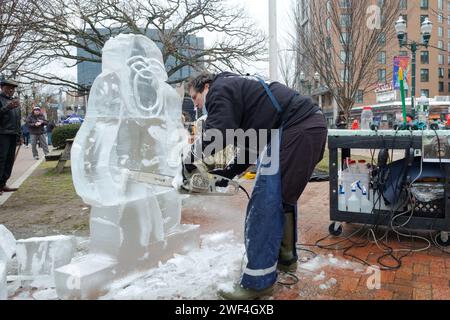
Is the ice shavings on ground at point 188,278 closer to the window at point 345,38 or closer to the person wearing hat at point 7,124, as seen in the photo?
the person wearing hat at point 7,124

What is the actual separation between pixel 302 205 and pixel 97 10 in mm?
11013

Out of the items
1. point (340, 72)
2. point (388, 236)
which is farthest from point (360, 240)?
point (340, 72)

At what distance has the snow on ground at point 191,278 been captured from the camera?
248cm

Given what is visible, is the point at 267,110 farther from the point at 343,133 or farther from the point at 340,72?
the point at 340,72

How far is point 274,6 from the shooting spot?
7340 mm

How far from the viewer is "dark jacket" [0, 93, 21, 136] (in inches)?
212

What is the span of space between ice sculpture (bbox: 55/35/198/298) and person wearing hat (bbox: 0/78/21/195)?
3379mm

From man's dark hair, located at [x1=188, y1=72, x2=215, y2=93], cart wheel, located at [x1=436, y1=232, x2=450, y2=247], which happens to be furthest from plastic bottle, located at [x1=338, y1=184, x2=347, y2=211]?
man's dark hair, located at [x1=188, y1=72, x2=215, y2=93]

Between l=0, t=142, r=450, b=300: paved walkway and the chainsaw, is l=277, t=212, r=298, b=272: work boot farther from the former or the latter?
the chainsaw

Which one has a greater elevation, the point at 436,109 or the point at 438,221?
the point at 436,109

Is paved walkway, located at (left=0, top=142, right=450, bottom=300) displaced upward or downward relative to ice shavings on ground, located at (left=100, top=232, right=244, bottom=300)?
downward

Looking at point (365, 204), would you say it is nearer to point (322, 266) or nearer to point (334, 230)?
point (334, 230)

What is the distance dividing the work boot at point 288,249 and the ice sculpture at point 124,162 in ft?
2.78

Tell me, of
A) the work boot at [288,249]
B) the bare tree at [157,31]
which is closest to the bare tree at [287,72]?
the bare tree at [157,31]
